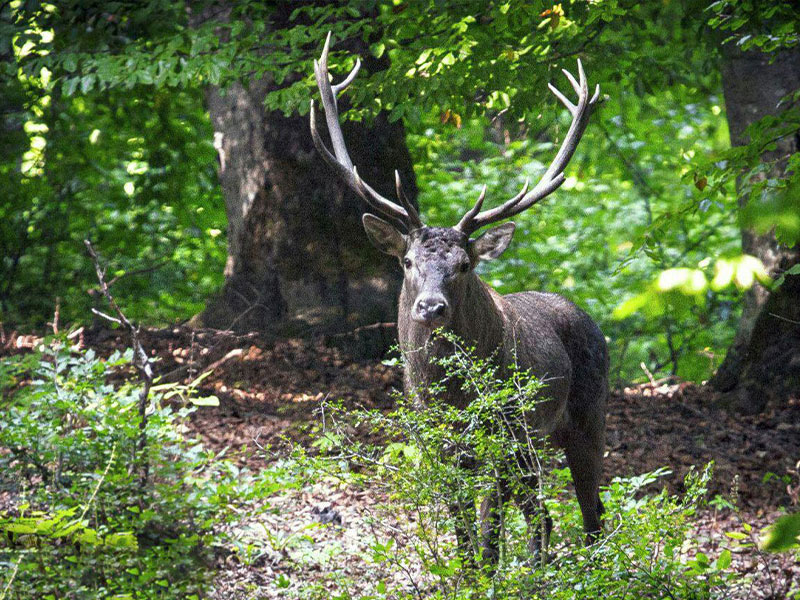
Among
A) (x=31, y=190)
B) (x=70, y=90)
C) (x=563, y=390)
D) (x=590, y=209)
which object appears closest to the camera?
(x=563, y=390)

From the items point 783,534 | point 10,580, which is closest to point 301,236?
point 10,580

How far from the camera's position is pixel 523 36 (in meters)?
7.63

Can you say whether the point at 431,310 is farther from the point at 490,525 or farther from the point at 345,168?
the point at 345,168

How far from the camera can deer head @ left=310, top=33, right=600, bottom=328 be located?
5.07 metres

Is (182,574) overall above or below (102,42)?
below

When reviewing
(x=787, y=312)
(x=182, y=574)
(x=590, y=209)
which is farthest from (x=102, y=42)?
(x=590, y=209)

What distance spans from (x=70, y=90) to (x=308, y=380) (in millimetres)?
2843

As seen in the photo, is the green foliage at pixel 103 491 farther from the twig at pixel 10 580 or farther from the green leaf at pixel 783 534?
the green leaf at pixel 783 534

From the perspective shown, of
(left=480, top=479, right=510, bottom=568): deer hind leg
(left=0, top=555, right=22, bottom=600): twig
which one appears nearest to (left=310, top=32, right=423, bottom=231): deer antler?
(left=480, top=479, right=510, bottom=568): deer hind leg

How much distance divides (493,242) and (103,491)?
8.39 feet

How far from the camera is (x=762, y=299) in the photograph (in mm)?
8180

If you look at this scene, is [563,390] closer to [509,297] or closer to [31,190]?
[509,297]

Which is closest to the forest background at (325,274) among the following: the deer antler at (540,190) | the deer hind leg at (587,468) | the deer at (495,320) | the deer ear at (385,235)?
the deer hind leg at (587,468)

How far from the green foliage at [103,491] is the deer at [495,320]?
1161 millimetres
